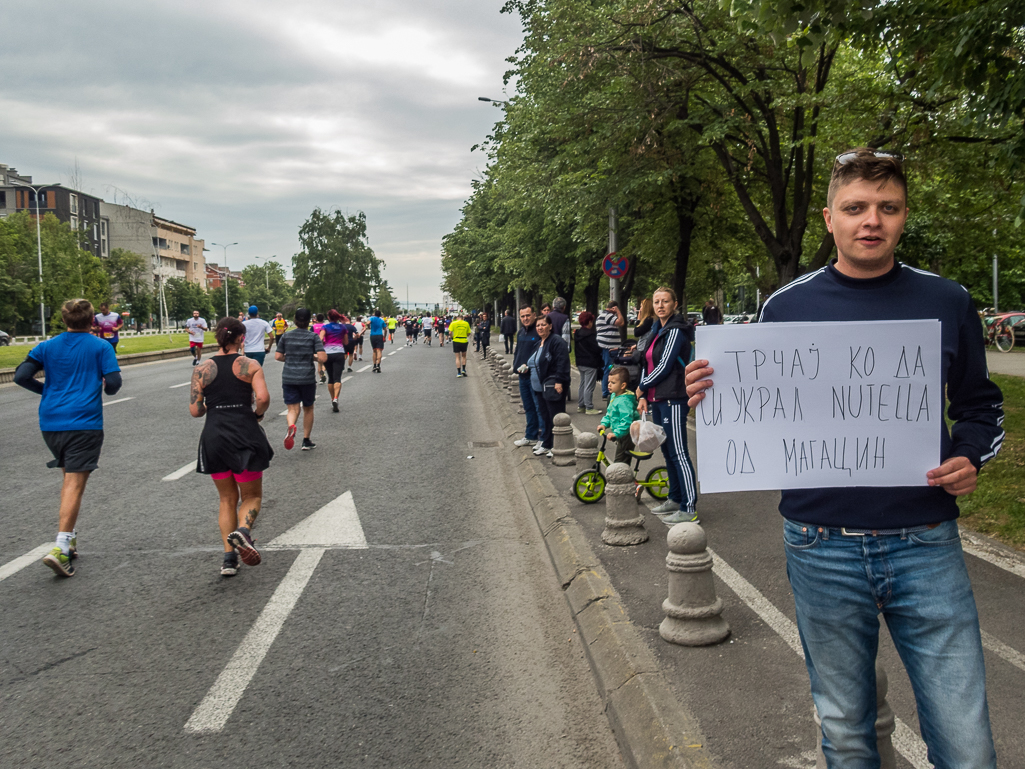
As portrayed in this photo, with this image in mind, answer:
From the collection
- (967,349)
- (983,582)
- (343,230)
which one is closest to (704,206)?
(983,582)

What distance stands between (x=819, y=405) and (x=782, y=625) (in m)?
2.59

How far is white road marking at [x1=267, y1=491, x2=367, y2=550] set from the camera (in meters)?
6.89

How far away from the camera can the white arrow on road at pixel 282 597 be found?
3953 mm

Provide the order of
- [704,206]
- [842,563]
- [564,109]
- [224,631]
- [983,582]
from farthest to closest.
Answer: [704,206], [564,109], [983,582], [224,631], [842,563]

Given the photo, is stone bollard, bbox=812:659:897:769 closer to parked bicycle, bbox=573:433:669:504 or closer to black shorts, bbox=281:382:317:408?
parked bicycle, bbox=573:433:669:504

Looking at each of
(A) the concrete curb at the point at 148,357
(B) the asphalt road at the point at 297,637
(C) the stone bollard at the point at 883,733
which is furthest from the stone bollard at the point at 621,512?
(A) the concrete curb at the point at 148,357

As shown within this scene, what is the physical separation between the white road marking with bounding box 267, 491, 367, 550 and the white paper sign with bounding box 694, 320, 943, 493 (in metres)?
4.82

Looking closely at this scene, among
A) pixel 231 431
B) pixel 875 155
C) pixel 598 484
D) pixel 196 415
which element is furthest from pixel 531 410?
pixel 875 155

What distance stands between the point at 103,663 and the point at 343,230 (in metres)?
97.3

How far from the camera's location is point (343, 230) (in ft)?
322

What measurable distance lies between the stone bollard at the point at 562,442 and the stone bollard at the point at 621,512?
11.8 feet

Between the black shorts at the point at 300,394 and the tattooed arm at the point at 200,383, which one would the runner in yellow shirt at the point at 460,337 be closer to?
the black shorts at the point at 300,394

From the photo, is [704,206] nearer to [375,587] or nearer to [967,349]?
[375,587]

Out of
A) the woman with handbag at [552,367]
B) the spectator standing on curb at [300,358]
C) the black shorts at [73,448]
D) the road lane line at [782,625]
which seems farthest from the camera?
the spectator standing on curb at [300,358]
